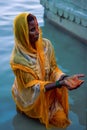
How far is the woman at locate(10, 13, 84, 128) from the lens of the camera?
3.69 metres

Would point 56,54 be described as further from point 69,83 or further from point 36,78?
point 69,83

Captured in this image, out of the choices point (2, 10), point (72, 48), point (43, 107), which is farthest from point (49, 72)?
point (2, 10)

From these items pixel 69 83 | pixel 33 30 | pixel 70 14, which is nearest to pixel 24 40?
pixel 33 30

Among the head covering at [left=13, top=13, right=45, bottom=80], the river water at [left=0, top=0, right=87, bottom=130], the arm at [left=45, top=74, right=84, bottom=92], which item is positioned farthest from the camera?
the river water at [left=0, top=0, right=87, bottom=130]

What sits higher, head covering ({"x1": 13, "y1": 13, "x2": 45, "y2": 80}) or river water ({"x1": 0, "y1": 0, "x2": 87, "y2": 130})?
head covering ({"x1": 13, "y1": 13, "x2": 45, "y2": 80})

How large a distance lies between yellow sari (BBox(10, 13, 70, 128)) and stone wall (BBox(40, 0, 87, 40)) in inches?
113

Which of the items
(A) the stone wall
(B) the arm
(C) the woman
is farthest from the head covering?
(A) the stone wall

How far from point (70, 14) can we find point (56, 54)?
3.61 ft

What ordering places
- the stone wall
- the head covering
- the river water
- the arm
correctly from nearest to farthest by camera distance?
the arm → the head covering → the river water → the stone wall

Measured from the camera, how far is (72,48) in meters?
6.70

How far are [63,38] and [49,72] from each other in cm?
339

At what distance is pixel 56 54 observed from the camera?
21.2 ft

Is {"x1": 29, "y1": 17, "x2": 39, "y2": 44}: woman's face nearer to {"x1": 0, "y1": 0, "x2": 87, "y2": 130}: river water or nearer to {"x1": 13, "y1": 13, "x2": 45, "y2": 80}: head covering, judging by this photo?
{"x1": 13, "y1": 13, "x2": 45, "y2": 80}: head covering

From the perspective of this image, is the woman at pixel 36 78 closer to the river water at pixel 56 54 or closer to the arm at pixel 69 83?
the arm at pixel 69 83
